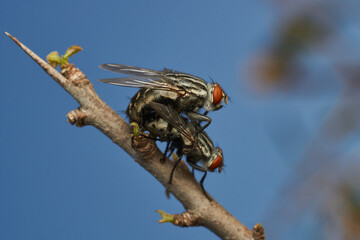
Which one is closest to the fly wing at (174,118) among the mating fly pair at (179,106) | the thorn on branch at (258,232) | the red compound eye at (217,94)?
the mating fly pair at (179,106)

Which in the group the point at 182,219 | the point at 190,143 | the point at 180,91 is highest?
the point at 180,91

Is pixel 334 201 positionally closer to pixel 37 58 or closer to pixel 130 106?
pixel 130 106

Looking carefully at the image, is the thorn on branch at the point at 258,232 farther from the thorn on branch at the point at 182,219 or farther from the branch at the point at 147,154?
the thorn on branch at the point at 182,219

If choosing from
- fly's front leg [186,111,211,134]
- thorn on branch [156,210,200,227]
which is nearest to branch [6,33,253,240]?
thorn on branch [156,210,200,227]

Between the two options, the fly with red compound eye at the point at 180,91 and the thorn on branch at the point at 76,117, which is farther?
the fly with red compound eye at the point at 180,91

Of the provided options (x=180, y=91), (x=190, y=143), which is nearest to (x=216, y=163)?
(x=190, y=143)

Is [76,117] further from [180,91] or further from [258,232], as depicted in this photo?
[258,232]

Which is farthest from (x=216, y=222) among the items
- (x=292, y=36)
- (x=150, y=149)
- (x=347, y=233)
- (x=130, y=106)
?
(x=292, y=36)

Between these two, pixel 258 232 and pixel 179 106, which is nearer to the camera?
pixel 258 232

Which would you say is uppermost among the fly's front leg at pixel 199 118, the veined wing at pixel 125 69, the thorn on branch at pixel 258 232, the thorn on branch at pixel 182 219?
the veined wing at pixel 125 69
